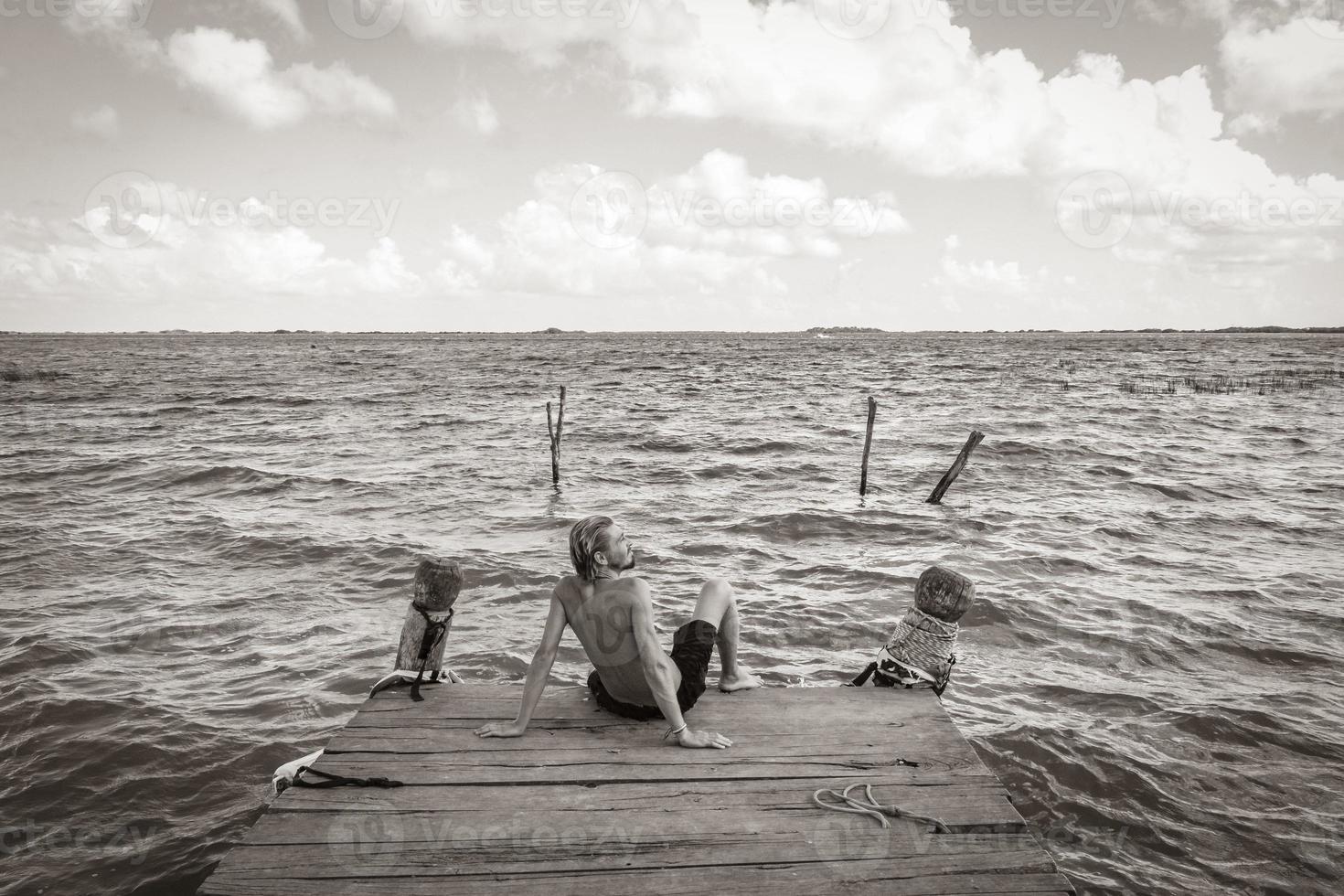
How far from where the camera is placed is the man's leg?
530 cm

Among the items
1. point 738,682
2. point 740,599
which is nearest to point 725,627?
point 738,682

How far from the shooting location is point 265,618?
9.35 m

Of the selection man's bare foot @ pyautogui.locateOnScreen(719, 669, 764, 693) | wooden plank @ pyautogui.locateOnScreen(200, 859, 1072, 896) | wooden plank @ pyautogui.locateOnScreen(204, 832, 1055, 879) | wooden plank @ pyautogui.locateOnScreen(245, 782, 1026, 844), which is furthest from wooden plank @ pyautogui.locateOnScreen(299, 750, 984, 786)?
man's bare foot @ pyautogui.locateOnScreen(719, 669, 764, 693)

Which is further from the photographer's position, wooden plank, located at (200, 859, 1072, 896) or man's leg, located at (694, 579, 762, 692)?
man's leg, located at (694, 579, 762, 692)

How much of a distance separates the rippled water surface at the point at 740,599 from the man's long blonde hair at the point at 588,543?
11.2 feet

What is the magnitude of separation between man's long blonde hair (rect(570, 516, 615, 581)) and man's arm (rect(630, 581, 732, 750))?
31cm

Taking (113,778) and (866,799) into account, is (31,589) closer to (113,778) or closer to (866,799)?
(113,778)

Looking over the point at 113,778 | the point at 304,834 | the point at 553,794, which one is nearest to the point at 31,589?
the point at 113,778

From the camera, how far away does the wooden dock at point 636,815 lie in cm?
334

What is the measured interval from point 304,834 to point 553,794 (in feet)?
3.92

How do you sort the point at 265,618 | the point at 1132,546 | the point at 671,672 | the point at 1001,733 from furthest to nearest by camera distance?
the point at 1132,546
the point at 265,618
the point at 1001,733
the point at 671,672

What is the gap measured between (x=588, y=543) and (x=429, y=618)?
1715mm

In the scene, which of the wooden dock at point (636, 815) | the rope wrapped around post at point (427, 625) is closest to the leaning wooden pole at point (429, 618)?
the rope wrapped around post at point (427, 625)

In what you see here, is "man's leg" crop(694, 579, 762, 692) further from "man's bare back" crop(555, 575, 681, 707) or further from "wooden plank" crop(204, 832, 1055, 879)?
"wooden plank" crop(204, 832, 1055, 879)
